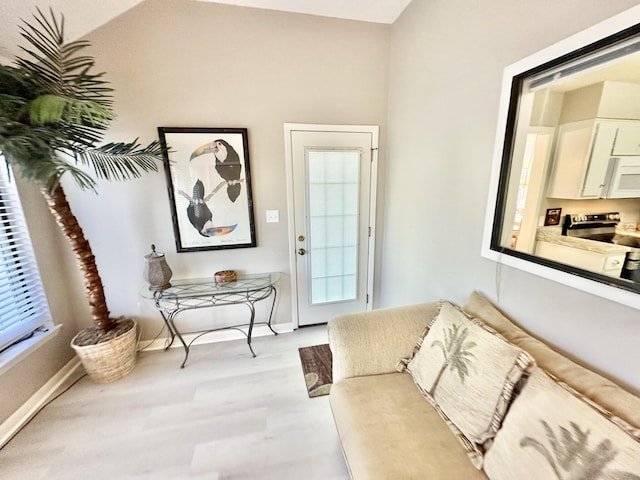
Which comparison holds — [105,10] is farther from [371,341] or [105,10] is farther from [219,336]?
[371,341]

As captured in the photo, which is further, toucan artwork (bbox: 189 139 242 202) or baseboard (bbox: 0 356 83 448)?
toucan artwork (bbox: 189 139 242 202)

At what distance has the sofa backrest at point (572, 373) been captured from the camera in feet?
2.68

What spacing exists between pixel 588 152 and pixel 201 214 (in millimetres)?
2472

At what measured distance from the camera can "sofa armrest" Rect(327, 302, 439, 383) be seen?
1.44 metres

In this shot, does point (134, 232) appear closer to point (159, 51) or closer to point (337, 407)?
point (159, 51)

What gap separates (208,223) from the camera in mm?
2279

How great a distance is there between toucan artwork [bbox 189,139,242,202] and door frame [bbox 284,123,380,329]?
447mm

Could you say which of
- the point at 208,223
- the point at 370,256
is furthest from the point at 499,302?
the point at 208,223

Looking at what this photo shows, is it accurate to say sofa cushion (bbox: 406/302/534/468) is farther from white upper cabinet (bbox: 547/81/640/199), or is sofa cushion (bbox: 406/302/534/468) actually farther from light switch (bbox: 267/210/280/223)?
light switch (bbox: 267/210/280/223)

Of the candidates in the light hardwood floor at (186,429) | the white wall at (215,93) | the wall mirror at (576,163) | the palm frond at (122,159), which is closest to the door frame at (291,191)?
the white wall at (215,93)

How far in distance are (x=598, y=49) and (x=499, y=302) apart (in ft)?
3.79

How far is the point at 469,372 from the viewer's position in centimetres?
111

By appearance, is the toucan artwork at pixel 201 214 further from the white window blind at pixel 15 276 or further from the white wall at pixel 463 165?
the white wall at pixel 463 165

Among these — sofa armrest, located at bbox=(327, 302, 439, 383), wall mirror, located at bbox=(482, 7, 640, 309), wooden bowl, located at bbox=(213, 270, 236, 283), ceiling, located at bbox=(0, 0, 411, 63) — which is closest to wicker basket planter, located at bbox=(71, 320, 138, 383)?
wooden bowl, located at bbox=(213, 270, 236, 283)
